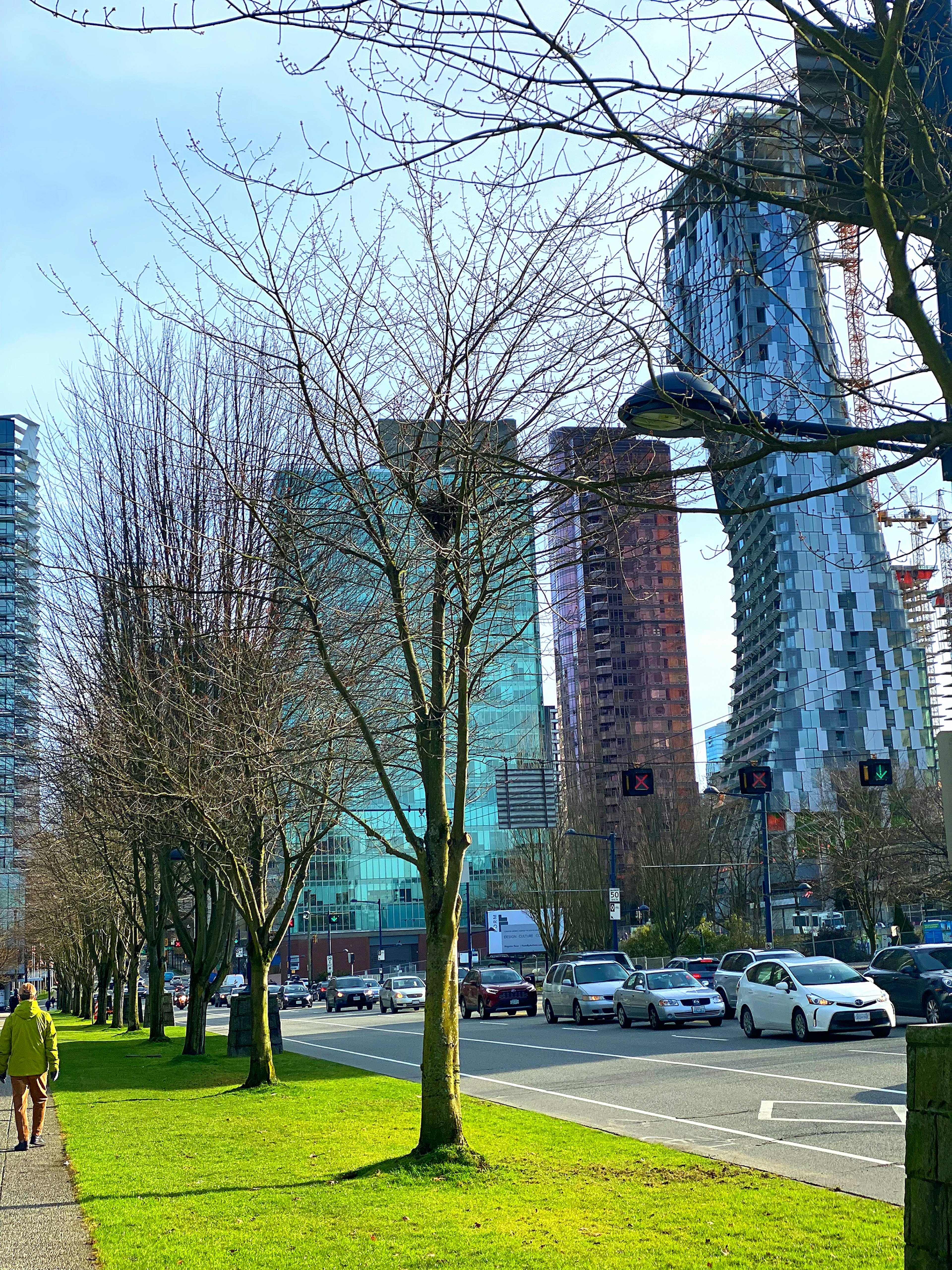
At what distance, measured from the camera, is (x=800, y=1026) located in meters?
23.8

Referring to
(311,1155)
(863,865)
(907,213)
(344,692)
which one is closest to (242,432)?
(344,692)

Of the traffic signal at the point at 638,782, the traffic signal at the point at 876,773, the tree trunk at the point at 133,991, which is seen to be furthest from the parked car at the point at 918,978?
the tree trunk at the point at 133,991

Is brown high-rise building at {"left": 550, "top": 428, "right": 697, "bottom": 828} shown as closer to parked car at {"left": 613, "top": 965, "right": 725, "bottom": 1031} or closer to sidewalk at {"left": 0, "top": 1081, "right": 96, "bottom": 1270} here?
sidewalk at {"left": 0, "top": 1081, "right": 96, "bottom": 1270}

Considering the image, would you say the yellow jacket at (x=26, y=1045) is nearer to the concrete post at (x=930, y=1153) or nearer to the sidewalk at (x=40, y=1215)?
the sidewalk at (x=40, y=1215)

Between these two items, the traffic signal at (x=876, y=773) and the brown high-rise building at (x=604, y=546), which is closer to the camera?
the brown high-rise building at (x=604, y=546)

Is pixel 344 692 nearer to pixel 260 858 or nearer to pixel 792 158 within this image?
pixel 792 158

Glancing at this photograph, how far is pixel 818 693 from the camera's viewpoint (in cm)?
15488

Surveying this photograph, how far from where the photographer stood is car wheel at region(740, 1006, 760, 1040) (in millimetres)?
25625

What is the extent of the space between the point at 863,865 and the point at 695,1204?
50.5 meters

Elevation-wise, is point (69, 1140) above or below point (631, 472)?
below

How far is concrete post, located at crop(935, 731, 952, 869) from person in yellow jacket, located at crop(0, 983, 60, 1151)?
11105 millimetres

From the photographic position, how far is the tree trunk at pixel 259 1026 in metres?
19.4

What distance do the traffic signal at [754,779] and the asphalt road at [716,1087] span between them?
14.4m

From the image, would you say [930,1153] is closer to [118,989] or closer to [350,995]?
[118,989]
